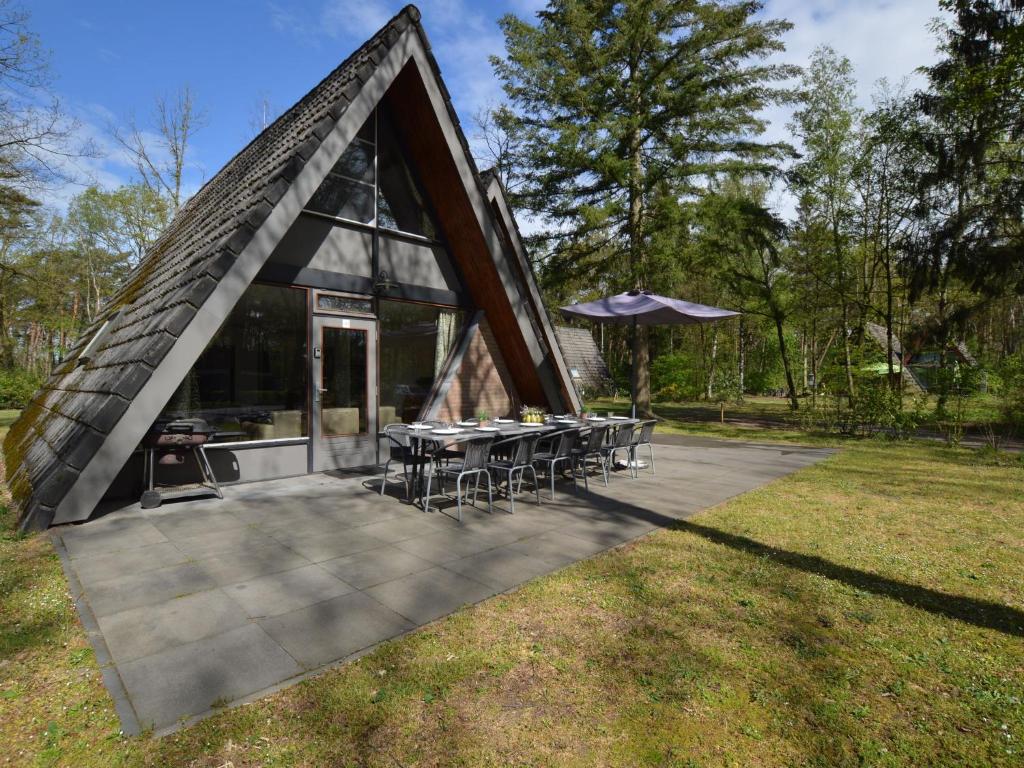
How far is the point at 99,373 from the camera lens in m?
5.80

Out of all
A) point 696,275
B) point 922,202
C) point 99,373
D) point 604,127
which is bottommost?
point 99,373

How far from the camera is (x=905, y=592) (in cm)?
392

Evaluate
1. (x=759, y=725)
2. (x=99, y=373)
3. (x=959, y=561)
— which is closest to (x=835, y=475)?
(x=959, y=561)

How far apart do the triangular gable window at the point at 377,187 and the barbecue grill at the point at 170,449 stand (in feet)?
11.5

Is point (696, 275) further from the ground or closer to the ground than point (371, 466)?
further from the ground

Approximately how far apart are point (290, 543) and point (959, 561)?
5.94m

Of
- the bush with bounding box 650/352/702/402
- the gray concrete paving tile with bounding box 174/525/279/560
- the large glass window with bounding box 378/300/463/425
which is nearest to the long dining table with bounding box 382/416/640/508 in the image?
the gray concrete paving tile with bounding box 174/525/279/560

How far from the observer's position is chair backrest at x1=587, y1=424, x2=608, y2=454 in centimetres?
710

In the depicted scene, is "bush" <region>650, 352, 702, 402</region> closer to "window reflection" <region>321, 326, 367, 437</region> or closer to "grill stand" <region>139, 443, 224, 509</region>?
"window reflection" <region>321, 326, 367, 437</region>

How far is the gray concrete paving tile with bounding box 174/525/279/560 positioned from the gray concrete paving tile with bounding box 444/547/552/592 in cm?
184

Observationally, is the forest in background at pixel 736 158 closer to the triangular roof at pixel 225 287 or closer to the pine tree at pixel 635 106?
the pine tree at pixel 635 106

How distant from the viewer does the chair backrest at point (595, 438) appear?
23.3 ft

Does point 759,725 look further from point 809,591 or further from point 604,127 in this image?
point 604,127

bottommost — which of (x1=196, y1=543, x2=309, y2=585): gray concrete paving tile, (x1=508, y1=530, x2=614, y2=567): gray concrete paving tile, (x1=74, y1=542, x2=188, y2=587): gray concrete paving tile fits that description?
(x1=508, y1=530, x2=614, y2=567): gray concrete paving tile
